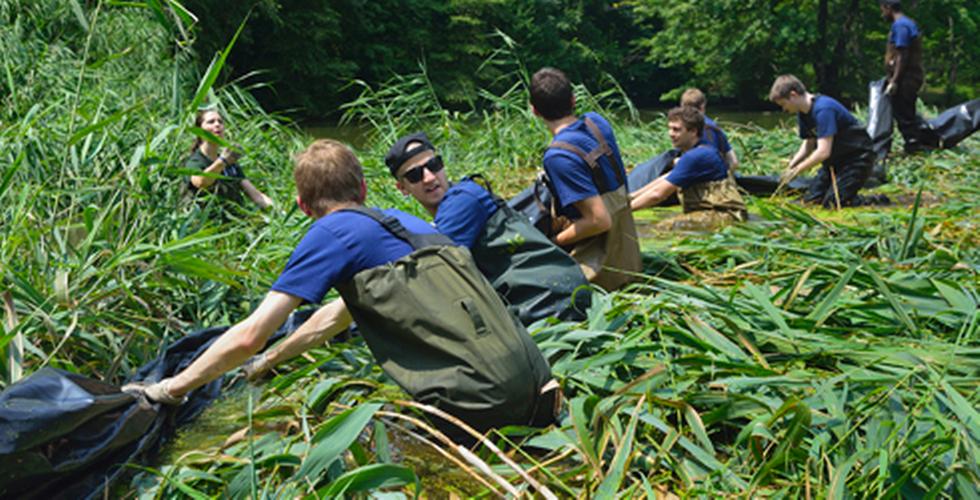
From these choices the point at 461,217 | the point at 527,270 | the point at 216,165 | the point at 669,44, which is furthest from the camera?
the point at 669,44

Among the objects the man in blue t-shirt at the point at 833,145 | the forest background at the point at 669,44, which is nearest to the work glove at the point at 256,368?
the man in blue t-shirt at the point at 833,145

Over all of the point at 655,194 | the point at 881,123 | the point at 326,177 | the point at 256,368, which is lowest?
the point at 881,123

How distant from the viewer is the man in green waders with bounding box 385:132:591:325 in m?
3.27

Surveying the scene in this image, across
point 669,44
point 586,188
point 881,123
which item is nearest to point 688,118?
point 586,188

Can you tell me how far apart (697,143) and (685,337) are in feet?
9.45

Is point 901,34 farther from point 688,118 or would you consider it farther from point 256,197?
point 256,197

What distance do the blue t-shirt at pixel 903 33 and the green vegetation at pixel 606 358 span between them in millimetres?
4455

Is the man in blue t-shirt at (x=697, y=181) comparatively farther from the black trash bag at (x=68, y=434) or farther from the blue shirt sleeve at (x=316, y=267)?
the black trash bag at (x=68, y=434)

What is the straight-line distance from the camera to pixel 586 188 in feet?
12.2

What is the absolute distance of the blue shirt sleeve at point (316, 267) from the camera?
246 cm

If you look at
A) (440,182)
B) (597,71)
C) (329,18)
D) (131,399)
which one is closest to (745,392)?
(440,182)

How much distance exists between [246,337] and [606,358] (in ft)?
3.48

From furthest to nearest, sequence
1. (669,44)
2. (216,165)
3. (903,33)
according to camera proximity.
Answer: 1. (669,44)
2. (903,33)
3. (216,165)

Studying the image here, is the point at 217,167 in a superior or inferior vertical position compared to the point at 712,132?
superior
